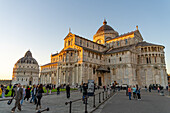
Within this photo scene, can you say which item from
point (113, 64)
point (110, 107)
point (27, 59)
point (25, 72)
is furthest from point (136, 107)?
point (27, 59)

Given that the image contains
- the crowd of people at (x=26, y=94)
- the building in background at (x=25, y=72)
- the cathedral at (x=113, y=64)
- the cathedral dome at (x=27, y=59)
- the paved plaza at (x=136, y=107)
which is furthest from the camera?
the cathedral dome at (x=27, y=59)

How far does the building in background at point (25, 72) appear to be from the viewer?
8794 cm

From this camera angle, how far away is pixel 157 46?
135ft

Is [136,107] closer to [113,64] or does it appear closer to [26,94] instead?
[26,94]

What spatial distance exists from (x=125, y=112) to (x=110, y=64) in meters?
36.0

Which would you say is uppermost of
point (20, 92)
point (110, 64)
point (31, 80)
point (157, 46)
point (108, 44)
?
point (108, 44)

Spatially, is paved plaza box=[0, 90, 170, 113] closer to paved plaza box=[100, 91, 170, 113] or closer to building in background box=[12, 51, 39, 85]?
paved plaza box=[100, 91, 170, 113]

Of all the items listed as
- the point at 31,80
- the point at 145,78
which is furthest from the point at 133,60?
the point at 31,80

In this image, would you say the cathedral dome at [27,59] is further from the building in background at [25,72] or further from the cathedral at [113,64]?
the cathedral at [113,64]

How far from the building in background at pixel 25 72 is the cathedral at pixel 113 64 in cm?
5830

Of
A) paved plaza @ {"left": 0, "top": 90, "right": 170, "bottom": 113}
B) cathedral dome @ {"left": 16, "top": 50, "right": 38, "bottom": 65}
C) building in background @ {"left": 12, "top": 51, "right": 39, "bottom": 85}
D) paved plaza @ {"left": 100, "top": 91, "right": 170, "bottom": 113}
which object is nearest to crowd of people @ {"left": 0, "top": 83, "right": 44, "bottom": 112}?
paved plaza @ {"left": 0, "top": 90, "right": 170, "bottom": 113}

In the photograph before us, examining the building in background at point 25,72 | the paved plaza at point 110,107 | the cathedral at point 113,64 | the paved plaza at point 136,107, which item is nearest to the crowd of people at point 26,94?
the paved plaza at point 110,107

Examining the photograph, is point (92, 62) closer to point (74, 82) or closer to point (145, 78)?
point (74, 82)

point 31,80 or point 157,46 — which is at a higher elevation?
point 157,46
